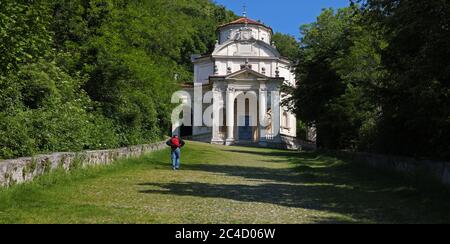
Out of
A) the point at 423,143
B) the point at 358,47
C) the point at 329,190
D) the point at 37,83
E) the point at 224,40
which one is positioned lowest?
the point at 329,190

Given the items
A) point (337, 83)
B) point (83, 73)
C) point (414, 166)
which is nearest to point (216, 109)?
point (337, 83)

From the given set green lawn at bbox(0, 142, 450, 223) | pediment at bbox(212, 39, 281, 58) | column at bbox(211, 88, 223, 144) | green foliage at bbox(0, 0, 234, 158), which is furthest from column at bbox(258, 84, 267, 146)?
green lawn at bbox(0, 142, 450, 223)

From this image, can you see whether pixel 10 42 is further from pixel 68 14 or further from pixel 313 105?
pixel 313 105

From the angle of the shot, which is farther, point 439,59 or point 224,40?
point 224,40

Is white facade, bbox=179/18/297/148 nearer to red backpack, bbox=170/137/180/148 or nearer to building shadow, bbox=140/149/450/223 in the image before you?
red backpack, bbox=170/137/180/148

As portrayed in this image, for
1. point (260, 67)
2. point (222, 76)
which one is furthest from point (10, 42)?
point (260, 67)

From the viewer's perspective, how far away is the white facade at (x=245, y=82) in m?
61.5

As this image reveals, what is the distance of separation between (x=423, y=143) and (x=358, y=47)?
12.8 m

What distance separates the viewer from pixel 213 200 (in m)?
11.5

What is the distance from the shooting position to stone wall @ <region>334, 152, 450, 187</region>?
44.2 feet

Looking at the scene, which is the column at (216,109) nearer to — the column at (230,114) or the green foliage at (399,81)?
the column at (230,114)

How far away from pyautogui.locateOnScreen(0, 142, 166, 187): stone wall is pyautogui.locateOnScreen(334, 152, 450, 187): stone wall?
949cm
